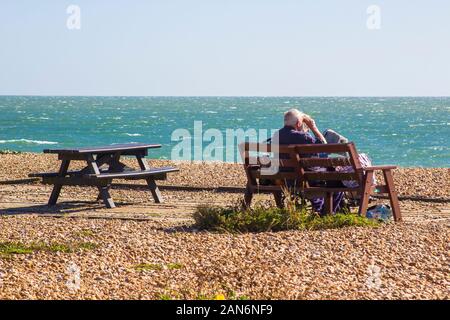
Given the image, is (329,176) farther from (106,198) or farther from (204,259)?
(106,198)

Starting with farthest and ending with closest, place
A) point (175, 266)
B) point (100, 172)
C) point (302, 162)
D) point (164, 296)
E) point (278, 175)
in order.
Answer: point (100, 172) < point (278, 175) < point (302, 162) < point (175, 266) < point (164, 296)

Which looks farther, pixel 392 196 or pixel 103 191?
pixel 103 191

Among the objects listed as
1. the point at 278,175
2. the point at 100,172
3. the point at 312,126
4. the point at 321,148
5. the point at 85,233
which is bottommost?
the point at 85,233

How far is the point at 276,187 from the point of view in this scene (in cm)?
1108

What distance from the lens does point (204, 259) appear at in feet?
28.4

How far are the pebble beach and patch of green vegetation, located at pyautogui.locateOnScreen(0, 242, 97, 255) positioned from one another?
1 cm

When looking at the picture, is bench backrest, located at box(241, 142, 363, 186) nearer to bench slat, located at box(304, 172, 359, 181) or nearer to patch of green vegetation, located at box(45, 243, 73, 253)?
bench slat, located at box(304, 172, 359, 181)

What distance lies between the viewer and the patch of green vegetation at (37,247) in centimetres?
902

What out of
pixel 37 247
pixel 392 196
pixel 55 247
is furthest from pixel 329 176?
pixel 37 247

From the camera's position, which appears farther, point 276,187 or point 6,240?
point 276,187

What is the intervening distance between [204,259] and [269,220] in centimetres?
174
